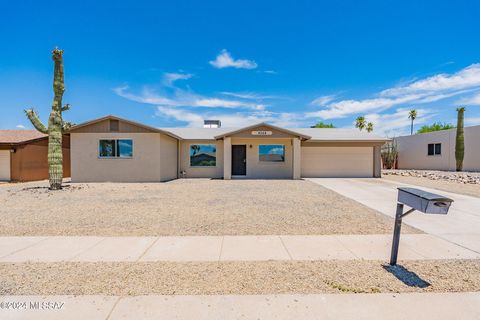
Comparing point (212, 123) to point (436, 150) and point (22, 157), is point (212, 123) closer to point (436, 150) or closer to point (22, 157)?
point (22, 157)

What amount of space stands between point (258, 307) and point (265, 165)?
15.2m

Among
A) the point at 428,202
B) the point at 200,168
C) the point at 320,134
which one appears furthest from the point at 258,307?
the point at 320,134

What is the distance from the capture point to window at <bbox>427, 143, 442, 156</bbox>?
77.8 feet

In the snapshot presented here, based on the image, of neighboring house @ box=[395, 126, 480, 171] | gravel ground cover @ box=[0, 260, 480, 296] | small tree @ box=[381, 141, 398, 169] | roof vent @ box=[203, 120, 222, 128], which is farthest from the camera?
small tree @ box=[381, 141, 398, 169]

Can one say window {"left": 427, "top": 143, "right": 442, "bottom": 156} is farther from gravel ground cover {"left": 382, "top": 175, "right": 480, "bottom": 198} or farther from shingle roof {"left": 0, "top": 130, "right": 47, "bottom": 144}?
shingle roof {"left": 0, "top": 130, "right": 47, "bottom": 144}

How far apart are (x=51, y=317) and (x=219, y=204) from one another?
233 inches

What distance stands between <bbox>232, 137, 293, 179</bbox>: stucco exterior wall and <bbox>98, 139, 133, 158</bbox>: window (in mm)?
6927

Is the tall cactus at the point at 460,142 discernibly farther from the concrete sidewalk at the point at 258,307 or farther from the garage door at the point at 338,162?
the concrete sidewalk at the point at 258,307

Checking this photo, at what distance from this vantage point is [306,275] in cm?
338

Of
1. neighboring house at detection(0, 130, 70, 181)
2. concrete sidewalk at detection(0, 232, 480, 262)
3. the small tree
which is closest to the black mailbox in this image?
concrete sidewalk at detection(0, 232, 480, 262)

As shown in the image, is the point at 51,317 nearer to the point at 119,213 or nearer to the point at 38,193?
the point at 119,213

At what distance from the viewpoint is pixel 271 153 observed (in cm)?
1780

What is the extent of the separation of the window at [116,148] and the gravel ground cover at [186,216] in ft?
17.0

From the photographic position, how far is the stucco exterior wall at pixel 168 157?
49.4ft
